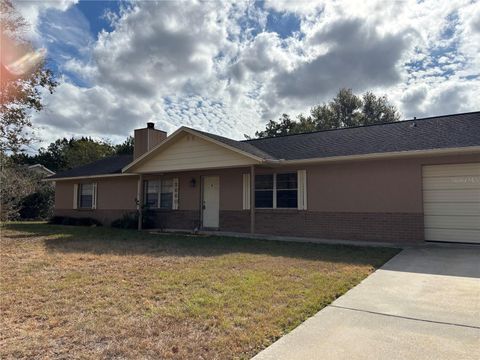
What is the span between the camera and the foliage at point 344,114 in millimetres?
37406

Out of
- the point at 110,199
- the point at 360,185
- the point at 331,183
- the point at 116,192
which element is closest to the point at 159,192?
the point at 116,192

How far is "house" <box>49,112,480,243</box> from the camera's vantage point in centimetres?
971

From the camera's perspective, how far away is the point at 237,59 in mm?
16047

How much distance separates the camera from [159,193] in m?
16.4

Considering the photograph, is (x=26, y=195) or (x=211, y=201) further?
(x=26, y=195)

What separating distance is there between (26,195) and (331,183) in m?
20.3

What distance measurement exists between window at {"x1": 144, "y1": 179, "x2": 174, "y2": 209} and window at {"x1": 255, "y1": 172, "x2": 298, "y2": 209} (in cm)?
472

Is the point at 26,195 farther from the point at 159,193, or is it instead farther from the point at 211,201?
the point at 211,201

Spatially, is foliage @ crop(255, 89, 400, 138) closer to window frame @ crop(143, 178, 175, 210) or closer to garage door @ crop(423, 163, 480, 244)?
window frame @ crop(143, 178, 175, 210)

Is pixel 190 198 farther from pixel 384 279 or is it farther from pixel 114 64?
pixel 384 279

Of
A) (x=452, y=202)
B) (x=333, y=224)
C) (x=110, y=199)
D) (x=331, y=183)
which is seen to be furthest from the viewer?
(x=110, y=199)

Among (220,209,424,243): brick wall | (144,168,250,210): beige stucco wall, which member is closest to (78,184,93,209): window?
(144,168,250,210): beige stucco wall

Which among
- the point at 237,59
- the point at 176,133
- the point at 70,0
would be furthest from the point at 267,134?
the point at 70,0

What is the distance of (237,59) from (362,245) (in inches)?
402
